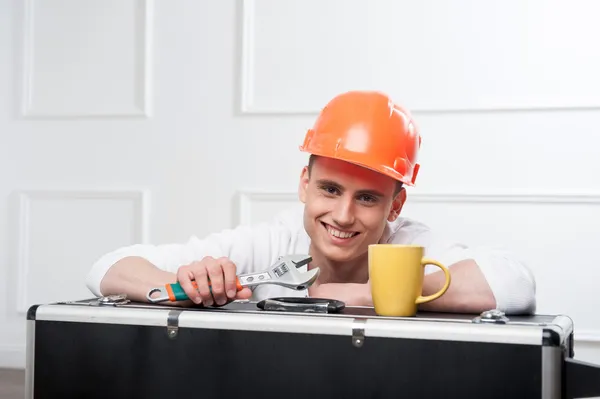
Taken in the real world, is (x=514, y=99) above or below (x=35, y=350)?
Result: above

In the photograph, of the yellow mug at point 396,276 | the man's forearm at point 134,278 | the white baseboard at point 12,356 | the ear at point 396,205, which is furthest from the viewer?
the white baseboard at point 12,356

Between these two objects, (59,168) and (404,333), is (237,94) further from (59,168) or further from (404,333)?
(404,333)

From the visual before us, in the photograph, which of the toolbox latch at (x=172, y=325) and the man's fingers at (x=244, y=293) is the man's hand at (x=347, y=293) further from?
the toolbox latch at (x=172, y=325)

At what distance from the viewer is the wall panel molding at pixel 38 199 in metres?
2.96

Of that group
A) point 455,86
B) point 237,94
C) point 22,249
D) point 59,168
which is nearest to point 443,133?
point 455,86

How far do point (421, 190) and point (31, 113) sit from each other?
1.52m

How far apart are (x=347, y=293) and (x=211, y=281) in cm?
26

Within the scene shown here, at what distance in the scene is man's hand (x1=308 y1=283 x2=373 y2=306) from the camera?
57.7 inches

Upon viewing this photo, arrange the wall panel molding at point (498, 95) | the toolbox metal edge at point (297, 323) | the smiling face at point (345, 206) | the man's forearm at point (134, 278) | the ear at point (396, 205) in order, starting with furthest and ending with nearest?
the wall panel molding at point (498, 95) < the ear at point (396, 205) < the smiling face at point (345, 206) < the man's forearm at point (134, 278) < the toolbox metal edge at point (297, 323)

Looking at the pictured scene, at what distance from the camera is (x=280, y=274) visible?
1.41 m

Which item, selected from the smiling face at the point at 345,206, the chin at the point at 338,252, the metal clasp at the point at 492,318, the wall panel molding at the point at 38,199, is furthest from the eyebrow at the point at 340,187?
the wall panel molding at the point at 38,199

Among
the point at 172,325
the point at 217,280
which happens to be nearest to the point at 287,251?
the point at 217,280

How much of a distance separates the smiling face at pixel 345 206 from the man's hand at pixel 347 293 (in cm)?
17

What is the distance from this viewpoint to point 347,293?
58.2 inches
